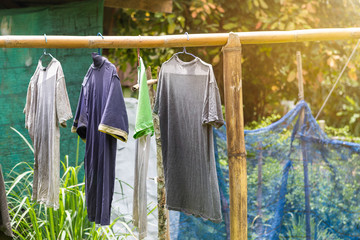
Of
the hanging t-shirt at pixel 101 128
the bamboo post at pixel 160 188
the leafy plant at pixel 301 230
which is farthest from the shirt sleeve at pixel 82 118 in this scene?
the leafy plant at pixel 301 230

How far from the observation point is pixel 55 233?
373 cm

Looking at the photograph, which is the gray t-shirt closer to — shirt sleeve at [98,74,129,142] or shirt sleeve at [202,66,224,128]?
shirt sleeve at [202,66,224,128]

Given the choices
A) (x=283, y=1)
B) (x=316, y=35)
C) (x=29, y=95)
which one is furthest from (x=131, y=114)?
(x=283, y=1)

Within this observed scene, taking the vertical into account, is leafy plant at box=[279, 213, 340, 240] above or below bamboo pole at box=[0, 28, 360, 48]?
below

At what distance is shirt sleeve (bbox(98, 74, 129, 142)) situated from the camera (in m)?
2.75

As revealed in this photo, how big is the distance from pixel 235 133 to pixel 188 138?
0.97ft

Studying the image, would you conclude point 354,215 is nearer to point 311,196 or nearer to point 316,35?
point 311,196

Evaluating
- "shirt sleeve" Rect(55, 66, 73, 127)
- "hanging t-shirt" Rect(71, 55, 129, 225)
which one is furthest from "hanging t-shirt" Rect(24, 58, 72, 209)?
"hanging t-shirt" Rect(71, 55, 129, 225)

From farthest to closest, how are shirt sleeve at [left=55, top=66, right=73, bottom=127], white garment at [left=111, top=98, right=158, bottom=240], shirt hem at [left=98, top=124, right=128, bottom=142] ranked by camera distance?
white garment at [left=111, top=98, right=158, bottom=240] < shirt sleeve at [left=55, top=66, right=73, bottom=127] < shirt hem at [left=98, top=124, right=128, bottom=142]

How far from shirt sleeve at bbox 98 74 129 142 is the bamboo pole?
24 cm

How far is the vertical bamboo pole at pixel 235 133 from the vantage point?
9.89ft

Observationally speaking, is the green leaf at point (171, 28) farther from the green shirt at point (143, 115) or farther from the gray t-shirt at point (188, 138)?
the green shirt at point (143, 115)

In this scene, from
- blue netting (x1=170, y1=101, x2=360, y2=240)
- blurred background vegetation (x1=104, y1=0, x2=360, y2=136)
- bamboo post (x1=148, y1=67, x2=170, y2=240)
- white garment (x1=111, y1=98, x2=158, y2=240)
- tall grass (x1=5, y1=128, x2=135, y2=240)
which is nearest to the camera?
bamboo post (x1=148, y1=67, x2=170, y2=240)

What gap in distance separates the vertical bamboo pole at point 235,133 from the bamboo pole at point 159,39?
122 mm
